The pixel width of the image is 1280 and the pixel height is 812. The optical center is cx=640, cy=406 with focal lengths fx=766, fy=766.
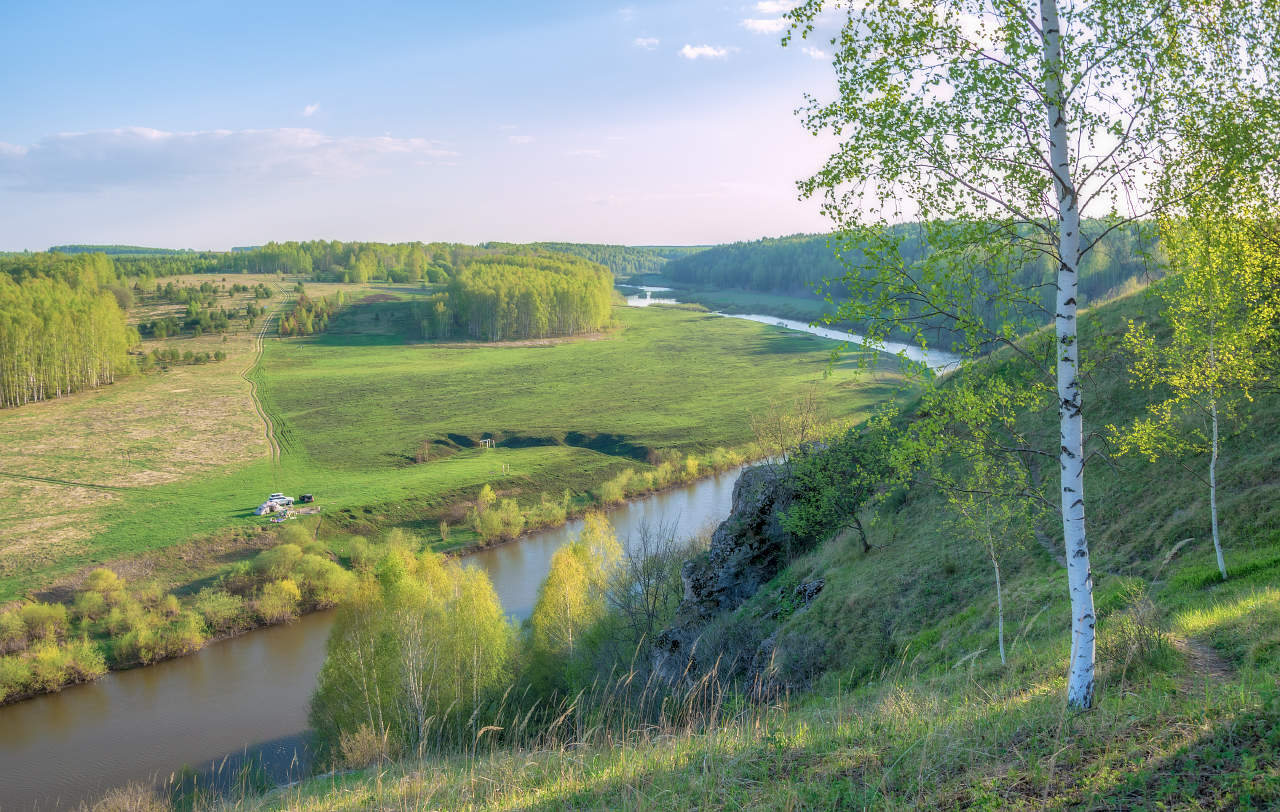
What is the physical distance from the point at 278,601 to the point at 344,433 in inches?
1386

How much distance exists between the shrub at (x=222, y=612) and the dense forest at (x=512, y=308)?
90.8 meters

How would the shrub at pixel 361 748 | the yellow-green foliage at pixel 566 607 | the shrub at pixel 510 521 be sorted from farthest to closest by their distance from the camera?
the shrub at pixel 510 521 → the yellow-green foliage at pixel 566 607 → the shrub at pixel 361 748

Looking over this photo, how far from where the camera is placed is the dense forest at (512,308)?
13100cm

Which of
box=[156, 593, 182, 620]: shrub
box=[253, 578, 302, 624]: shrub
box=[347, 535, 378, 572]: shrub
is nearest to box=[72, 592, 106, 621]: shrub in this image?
box=[156, 593, 182, 620]: shrub

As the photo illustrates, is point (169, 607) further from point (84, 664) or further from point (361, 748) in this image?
point (361, 748)

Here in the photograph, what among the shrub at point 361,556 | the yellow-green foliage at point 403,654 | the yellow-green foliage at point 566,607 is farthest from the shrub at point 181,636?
the yellow-green foliage at point 566,607

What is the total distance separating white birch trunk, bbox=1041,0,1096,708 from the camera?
700 centimetres

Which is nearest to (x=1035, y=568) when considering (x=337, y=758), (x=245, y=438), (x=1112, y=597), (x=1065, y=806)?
(x=1112, y=597)

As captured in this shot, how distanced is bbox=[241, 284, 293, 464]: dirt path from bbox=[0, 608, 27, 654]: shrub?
95.4 ft

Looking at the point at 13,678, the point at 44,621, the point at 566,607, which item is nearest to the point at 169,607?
the point at 44,621

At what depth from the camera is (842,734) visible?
23.5ft

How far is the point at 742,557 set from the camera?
26.2 meters

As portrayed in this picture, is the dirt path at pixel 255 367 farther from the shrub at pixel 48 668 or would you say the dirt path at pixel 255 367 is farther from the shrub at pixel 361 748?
the shrub at pixel 361 748

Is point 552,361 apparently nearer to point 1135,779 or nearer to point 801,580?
point 801,580
